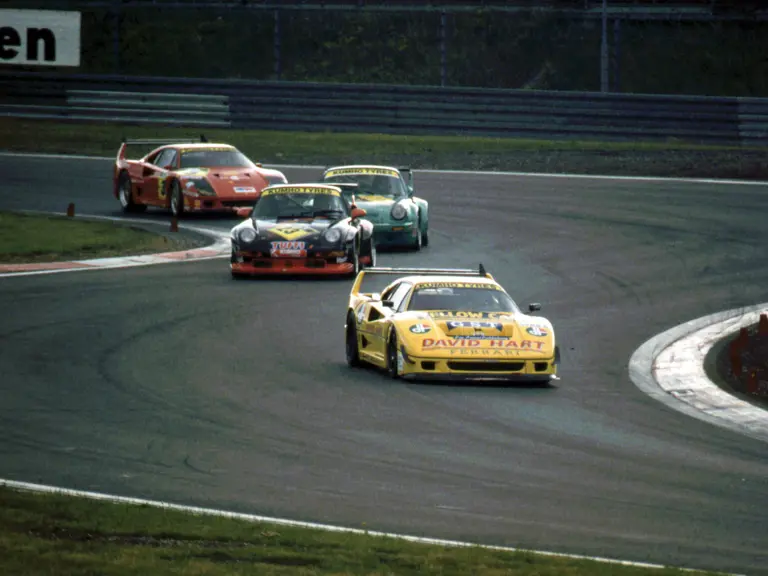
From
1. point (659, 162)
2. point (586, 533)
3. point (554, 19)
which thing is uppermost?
point (554, 19)

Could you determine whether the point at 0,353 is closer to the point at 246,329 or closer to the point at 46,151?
the point at 246,329

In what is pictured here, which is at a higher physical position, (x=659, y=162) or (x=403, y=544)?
(x=659, y=162)

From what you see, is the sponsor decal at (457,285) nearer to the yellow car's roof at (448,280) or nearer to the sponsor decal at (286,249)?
the yellow car's roof at (448,280)

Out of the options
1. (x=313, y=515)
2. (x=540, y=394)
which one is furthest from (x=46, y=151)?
(x=313, y=515)

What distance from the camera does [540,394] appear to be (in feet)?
48.9

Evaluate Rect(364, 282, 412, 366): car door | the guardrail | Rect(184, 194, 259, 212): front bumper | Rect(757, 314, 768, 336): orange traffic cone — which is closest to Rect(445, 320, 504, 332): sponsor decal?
Rect(364, 282, 412, 366): car door

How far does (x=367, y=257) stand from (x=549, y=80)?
2240 centimetres

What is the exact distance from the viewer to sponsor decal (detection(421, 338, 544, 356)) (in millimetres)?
15195

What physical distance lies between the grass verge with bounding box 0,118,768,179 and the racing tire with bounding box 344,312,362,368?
18.1 meters

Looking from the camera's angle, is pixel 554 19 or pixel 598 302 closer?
pixel 598 302

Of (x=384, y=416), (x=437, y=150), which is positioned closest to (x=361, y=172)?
(x=437, y=150)

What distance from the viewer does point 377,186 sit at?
86.1 feet

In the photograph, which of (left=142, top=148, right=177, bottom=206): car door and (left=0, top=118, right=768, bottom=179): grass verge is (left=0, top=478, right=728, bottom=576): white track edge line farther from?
(left=0, top=118, right=768, bottom=179): grass verge

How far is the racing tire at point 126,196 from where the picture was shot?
30.3 metres
